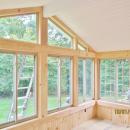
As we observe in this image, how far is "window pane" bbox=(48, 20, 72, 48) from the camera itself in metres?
5.64

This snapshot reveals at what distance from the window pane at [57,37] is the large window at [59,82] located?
1.38 ft

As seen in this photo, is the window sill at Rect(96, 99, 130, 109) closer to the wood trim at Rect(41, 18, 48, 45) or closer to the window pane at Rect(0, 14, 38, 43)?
the wood trim at Rect(41, 18, 48, 45)

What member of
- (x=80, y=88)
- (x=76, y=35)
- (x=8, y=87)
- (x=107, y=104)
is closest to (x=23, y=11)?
(x=8, y=87)

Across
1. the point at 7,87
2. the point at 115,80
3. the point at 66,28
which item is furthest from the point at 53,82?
the point at 115,80

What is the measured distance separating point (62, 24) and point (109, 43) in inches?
63.5

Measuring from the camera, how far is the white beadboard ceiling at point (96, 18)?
14.5 ft

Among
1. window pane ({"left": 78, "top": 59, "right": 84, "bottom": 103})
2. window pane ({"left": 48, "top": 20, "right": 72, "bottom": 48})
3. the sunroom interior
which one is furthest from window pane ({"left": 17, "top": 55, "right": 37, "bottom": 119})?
window pane ({"left": 78, "top": 59, "right": 84, "bottom": 103})

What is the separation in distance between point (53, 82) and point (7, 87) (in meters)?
1.54

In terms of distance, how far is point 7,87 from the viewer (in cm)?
447

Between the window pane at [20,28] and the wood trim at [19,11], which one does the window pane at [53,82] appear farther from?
the wood trim at [19,11]

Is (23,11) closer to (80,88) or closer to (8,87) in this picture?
(8,87)

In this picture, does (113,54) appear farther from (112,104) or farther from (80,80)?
(112,104)

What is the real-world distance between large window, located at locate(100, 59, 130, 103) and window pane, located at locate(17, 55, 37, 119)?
3.01 m

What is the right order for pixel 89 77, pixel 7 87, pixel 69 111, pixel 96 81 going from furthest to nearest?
pixel 96 81 → pixel 89 77 → pixel 69 111 → pixel 7 87
